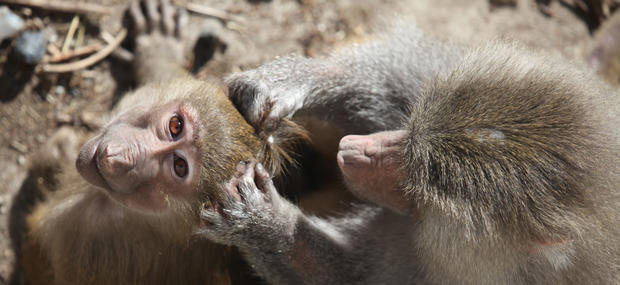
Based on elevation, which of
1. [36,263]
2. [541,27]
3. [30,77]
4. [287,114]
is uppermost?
[541,27]

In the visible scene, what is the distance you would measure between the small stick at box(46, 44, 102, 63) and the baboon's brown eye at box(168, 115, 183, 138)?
1.57 metres

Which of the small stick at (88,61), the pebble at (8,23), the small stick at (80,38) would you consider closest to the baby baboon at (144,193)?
the small stick at (88,61)

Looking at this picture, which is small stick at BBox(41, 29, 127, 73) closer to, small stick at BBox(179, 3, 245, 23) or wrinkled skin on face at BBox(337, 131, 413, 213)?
small stick at BBox(179, 3, 245, 23)

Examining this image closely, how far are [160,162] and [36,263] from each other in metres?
1.33

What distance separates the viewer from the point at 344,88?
11.8ft

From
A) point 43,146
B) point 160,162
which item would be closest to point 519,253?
point 160,162

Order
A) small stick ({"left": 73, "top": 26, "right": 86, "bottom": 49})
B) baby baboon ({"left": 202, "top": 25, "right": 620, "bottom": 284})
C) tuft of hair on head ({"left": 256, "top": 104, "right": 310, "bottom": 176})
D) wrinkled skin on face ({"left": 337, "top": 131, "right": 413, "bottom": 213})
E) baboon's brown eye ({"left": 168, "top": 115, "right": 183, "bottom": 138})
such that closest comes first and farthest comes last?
baby baboon ({"left": 202, "top": 25, "right": 620, "bottom": 284})
wrinkled skin on face ({"left": 337, "top": 131, "right": 413, "bottom": 213})
baboon's brown eye ({"left": 168, "top": 115, "right": 183, "bottom": 138})
tuft of hair on head ({"left": 256, "top": 104, "right": 310, "bottom": 176})
small stick ({"left": 73, "top": 26, "right": 86, "bottom": 49})

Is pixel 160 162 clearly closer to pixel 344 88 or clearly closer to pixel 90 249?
pixel 90 249

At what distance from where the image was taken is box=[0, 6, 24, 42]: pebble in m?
3.92

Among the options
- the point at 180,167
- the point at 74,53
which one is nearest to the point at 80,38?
the point at 74,53

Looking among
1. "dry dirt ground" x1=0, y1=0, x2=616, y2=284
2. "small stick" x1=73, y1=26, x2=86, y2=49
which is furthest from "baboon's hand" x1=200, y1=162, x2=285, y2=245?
"small stick" x1=73, y1=26, x2=86, y2=49

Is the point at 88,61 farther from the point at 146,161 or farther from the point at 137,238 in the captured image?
the point at 146,161

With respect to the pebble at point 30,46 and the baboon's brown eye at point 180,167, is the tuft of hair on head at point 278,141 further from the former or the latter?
the pebble at point 30,46

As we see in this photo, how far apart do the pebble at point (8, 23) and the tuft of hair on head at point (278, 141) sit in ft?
6.61
